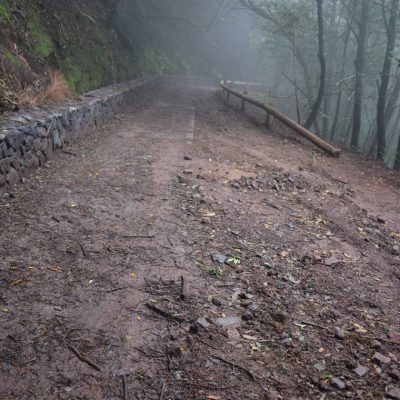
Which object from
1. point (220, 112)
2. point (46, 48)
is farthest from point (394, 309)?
point (220, 112)

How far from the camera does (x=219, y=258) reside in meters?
4.29

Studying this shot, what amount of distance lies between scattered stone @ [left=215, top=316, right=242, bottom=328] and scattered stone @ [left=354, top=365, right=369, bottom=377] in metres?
0.94

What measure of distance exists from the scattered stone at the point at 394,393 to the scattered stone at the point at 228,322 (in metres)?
1.18

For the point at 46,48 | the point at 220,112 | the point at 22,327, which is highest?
the point at 46,48

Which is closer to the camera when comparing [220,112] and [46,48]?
[46,48]

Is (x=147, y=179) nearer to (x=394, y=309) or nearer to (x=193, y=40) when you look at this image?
(x=394, y=309)

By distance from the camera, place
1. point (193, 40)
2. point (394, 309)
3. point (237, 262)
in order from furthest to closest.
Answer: point (193, 40) < point (237, 262) < point (394, 309)

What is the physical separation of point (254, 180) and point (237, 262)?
3.03 metres

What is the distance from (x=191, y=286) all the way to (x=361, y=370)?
1.58 metres

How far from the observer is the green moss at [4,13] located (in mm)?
7719

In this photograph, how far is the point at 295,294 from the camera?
381cm

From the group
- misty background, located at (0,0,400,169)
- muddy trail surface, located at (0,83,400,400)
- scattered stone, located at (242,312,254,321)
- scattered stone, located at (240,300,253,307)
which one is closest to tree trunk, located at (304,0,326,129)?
misty background, located at (0,0,400,169)

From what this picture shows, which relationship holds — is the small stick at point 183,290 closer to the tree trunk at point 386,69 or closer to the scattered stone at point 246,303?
the scattered stone at point 246,303

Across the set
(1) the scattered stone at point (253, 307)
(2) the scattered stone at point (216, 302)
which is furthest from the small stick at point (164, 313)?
(1) the scattered stone at point (253, 307)
